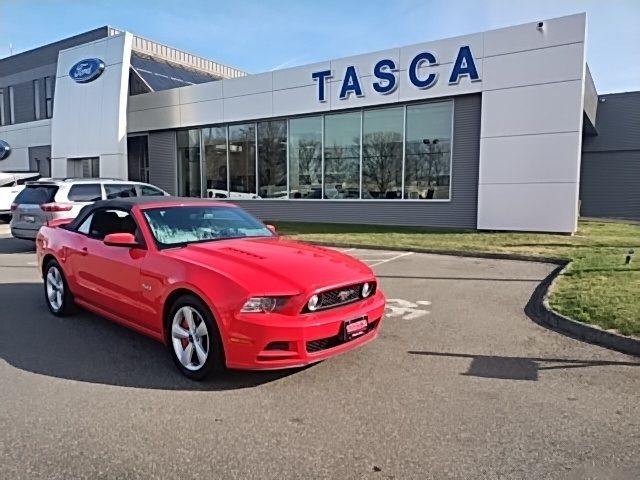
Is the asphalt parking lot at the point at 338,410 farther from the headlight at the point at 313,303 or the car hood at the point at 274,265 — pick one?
the car hood at the point at 274,265

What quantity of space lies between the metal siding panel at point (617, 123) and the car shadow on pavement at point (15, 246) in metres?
26.7

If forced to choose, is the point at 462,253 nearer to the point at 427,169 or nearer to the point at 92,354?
the point at 427,169

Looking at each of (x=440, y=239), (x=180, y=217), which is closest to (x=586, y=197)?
(x=440, y=239)

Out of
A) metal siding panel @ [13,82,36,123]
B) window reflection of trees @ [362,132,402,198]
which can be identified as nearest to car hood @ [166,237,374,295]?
window reflection of trees @ [362,132,402,198]

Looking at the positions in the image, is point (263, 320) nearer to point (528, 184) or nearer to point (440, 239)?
point (440, 239)

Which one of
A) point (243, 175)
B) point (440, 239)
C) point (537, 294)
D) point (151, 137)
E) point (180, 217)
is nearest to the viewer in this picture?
point (180, 217)

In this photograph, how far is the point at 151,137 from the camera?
2391cm

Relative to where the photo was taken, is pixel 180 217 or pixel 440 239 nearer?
pixel 180 217

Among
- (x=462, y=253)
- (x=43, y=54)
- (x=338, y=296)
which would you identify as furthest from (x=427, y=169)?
(x=43, y=54)

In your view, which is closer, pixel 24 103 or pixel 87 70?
pixel 87 70

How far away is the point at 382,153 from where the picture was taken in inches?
688

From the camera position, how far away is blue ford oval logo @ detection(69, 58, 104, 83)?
2391 centimetres

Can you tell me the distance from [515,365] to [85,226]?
5043 mm

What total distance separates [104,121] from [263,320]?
76.9ft
